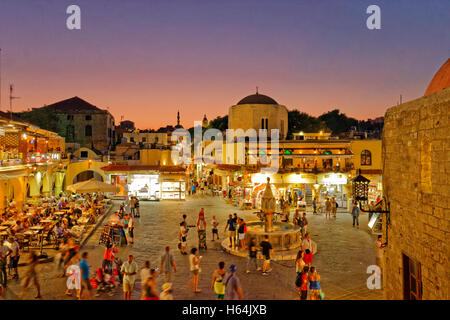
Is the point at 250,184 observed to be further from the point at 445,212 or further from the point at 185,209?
the point at 445,212

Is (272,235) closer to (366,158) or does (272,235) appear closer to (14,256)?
(14,256)

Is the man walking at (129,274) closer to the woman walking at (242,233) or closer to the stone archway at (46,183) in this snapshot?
the woman walking at (242,233)

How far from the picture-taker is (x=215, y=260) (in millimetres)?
12922

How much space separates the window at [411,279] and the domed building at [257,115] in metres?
36.4

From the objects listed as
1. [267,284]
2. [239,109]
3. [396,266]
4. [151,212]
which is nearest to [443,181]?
[396,266]

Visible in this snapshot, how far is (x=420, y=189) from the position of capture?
7.12 meters

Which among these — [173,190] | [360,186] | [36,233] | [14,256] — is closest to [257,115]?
[173,190]

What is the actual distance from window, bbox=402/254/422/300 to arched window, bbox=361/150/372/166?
2623cm

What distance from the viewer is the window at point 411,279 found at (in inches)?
292

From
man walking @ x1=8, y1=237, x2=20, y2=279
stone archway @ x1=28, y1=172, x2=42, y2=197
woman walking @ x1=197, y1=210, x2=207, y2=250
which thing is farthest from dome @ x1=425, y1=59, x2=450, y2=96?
stone archway @ x1=28, y1=172, x2=42, y2=197

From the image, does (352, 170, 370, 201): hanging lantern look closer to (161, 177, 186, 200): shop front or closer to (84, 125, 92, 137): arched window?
(161, 177, 186, 200): shop front

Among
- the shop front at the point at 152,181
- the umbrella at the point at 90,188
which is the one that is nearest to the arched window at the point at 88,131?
the shop front at the point at 152,181

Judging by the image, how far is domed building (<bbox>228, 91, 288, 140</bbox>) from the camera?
4403 cm
